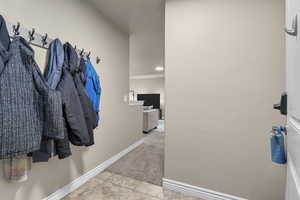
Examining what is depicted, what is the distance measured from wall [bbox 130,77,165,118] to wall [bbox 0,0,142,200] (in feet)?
13.6

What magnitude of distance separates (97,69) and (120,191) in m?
1.57

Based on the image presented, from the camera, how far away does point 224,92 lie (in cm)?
132

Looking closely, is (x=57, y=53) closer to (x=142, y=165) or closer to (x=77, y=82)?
(x=77, y=82)

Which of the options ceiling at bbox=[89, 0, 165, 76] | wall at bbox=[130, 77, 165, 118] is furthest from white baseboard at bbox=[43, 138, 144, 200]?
wall at bbox=[130, 77, 165, 118]

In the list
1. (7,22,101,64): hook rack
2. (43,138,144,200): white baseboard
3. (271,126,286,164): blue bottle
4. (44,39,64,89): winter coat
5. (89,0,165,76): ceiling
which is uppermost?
(89,0,165,76): ceiling

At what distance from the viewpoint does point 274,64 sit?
116cm

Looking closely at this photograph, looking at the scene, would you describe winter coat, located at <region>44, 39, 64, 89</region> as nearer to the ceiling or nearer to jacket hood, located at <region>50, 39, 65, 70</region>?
jacket hood, located at <region>50, 39, 65, 70</region>

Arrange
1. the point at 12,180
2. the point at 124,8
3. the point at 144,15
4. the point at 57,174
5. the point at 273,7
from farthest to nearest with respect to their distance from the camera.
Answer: the point at 144,15
the point at 124,8
the point at 57,174
the point at 273,7
the point at 12,180

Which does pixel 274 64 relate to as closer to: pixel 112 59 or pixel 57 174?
pixel 112 59

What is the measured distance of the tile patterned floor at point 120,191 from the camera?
143 cm

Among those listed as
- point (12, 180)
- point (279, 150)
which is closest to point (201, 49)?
point (279, 150)

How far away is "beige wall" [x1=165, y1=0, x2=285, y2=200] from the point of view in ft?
3.86

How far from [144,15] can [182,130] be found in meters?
1.70

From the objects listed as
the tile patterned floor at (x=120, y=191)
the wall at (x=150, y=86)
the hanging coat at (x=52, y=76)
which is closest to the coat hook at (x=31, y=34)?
the hanging coat at (x=52, y=76)
